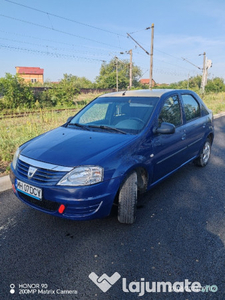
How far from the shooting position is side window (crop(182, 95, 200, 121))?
3822mm

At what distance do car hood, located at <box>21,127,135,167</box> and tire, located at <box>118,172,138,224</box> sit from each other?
0.41 meters

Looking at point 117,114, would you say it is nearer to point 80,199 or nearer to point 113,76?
point 80,199

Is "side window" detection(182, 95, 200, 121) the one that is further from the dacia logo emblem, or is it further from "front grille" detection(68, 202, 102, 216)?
the dacia logo emblem

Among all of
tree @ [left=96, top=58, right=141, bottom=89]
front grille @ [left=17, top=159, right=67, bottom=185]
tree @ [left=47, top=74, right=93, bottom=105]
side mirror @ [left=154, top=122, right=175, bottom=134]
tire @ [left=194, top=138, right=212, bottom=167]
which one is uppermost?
tree @ [left=96, top=58, right=141, bottom=89]

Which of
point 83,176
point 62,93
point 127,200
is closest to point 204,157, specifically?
point 127,200

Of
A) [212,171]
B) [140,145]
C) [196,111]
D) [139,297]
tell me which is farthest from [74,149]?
[212,171]

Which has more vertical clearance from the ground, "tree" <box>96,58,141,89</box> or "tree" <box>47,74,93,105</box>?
"tree" <box>96,58,141,89</box>

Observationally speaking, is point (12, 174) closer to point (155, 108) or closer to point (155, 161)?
point (155, 161)

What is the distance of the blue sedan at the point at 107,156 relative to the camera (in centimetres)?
223

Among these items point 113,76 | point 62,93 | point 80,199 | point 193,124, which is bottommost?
point 80,199

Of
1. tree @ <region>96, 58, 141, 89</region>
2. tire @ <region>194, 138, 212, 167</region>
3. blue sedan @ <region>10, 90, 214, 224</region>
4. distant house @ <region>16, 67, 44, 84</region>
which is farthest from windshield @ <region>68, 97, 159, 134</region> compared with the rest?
distant house @ <region>16, 67, 44, 84</region>

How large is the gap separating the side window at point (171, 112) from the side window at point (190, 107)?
10.5 inches

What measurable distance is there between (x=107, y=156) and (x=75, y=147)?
1.42ft

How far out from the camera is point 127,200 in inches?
98.4
